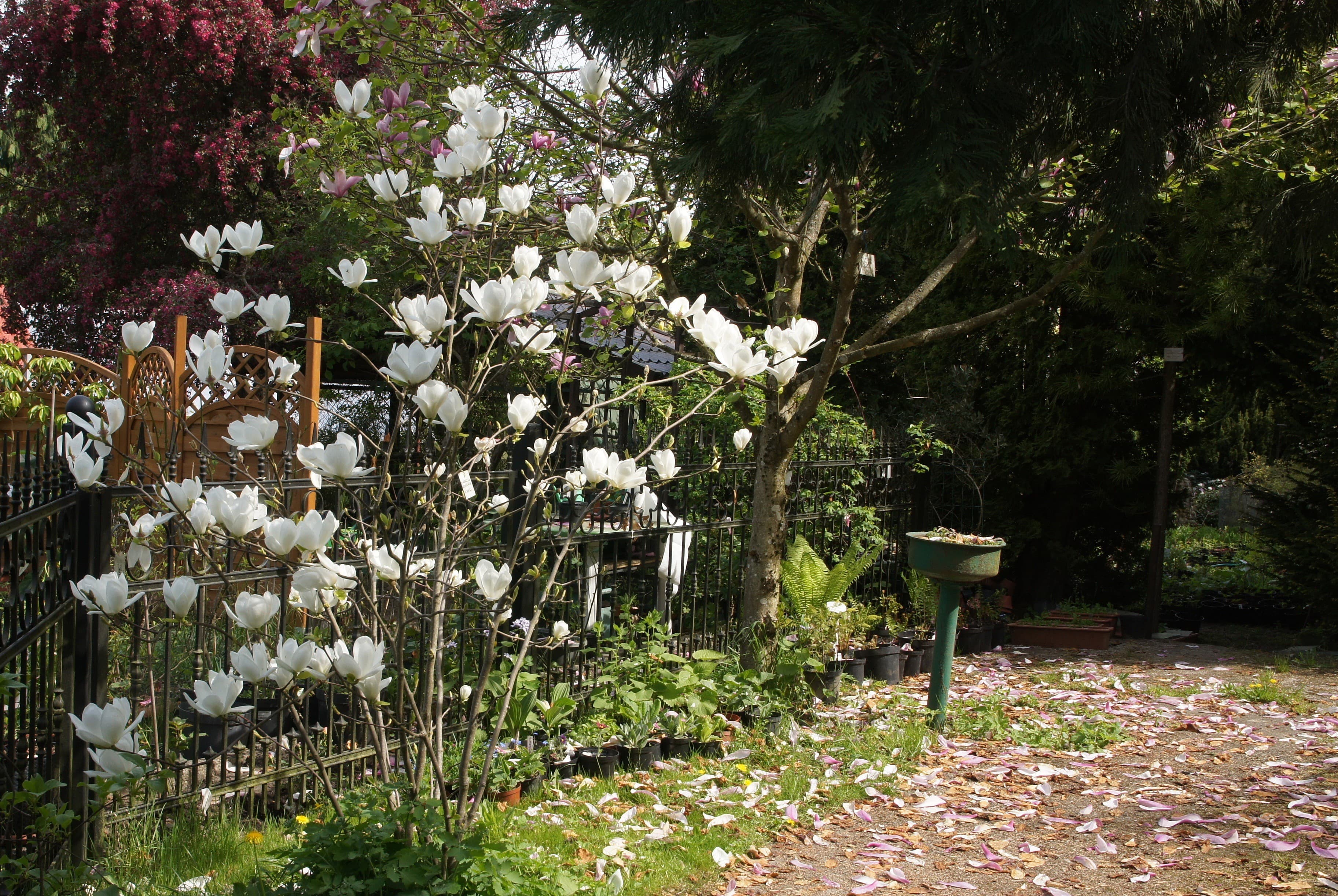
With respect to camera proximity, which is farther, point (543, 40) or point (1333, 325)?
point (1333, 325)

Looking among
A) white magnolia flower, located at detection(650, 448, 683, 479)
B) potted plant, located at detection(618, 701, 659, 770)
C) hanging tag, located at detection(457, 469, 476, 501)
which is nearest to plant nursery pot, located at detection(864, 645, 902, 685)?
potted plant, located at detection(618, 701, 659, 770)

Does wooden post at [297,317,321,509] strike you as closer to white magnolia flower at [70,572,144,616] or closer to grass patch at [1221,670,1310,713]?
white magnolia flower at [70,572,144,616]

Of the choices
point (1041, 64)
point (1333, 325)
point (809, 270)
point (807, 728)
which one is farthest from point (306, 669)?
point (809, 270)

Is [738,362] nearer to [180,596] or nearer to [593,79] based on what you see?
[593,79]

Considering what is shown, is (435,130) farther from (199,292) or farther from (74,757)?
(199,292)

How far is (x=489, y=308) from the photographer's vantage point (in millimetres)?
2242

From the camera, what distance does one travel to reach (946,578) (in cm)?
526

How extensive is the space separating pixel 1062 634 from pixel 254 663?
6897 mm

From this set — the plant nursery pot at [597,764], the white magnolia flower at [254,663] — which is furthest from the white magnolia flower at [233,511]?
the plant nursery pot at [597,764]

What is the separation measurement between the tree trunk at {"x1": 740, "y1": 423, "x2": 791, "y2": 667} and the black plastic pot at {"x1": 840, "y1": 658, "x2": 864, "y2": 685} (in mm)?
696

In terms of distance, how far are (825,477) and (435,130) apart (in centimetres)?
338

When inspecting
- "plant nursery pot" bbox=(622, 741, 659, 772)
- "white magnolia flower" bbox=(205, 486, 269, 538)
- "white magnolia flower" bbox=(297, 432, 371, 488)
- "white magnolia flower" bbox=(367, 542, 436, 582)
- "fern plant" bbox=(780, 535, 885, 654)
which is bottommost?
"plant nursery pot" bbox=(622, 741, 659, 772)

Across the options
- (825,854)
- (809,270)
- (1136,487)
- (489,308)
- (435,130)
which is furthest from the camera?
(809,270)

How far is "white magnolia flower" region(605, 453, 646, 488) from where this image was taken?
2.43m
